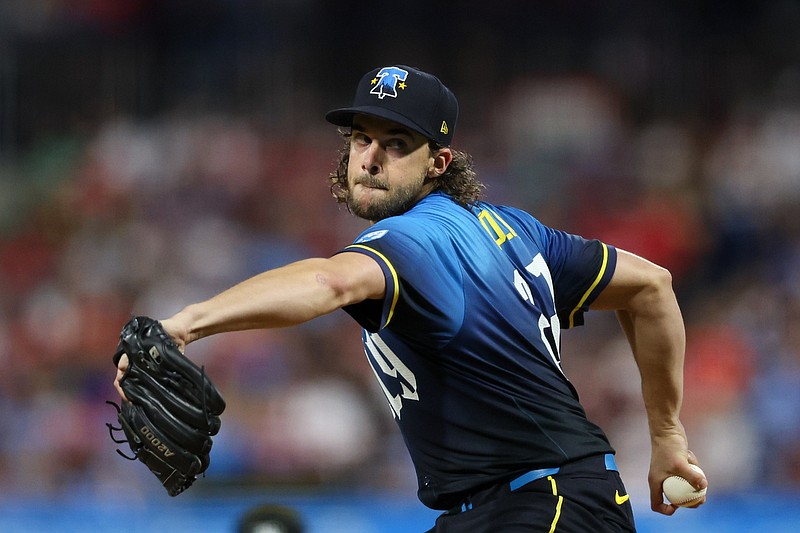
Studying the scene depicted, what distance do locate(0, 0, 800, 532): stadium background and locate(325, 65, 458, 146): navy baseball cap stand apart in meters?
3.55

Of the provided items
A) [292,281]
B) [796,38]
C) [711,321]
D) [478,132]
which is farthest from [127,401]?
[796,38]

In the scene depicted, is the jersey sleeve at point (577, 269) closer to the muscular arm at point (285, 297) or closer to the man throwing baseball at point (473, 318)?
the man throwing baseball at point (473, 318)

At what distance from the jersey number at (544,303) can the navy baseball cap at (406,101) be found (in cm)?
57

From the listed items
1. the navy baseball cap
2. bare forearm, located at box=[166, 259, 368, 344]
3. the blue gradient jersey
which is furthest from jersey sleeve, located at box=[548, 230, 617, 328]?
bare forearm, located at box=[166, 259, 368, 344]

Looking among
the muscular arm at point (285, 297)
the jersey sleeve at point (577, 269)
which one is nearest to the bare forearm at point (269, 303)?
the muscular arm at point (285, 297)

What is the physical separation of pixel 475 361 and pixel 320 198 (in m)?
7.18

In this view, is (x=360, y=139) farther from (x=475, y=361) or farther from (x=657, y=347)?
(x=657, y=347)

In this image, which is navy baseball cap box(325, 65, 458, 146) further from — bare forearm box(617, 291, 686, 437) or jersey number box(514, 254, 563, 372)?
bare forearm box(617, 291, 686, 437)

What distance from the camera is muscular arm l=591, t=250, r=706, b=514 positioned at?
386 cm

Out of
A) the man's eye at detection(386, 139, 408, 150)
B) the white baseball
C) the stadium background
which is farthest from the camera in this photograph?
the stadium background

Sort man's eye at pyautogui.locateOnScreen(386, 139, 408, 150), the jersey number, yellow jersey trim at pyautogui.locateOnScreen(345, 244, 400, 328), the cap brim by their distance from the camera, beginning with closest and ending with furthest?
yellow jersey trim at pyautogui.locateOnScreen(345, 244, 400, 328) < the jersey number < the cap brim < man's eye at pyautogui.locateOnScreen(386, 139, 408, 150)

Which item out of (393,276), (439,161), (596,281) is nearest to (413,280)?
(393,276)

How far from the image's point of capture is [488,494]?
3.34m

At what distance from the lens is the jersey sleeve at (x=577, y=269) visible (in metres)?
3.73
